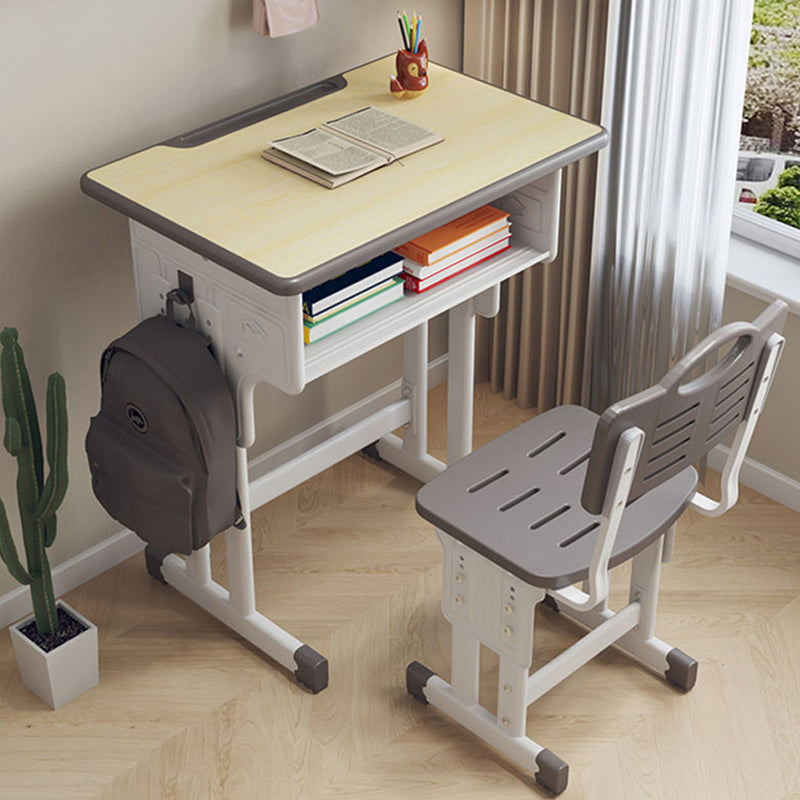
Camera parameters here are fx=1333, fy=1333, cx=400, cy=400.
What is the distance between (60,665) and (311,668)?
50 centimetres

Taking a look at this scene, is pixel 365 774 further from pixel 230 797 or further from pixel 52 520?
pixel 52 520

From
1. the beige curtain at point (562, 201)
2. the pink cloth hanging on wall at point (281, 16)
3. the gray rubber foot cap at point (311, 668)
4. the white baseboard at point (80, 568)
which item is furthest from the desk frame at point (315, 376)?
the pink cloth hanging on wall at point (281, 16)

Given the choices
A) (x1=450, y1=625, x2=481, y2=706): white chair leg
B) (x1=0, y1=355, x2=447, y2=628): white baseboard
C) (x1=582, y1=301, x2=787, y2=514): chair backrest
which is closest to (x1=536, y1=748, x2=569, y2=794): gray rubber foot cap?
(x1=450, y1=625, x2=481, y2=706): white chair leg

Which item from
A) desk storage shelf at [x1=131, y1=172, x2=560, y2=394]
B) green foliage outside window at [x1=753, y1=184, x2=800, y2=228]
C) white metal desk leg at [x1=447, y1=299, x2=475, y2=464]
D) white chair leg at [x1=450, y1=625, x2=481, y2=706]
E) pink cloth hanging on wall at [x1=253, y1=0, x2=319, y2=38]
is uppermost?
pink cloth hanging on wall at [x1=253, y1=0, x2=319, y2=38]

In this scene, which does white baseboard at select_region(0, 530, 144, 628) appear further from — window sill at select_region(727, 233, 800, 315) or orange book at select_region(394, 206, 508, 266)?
window sill at select_region(727, 233, 800, 315)

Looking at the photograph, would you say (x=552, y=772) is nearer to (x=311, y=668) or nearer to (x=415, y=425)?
(x=311, y=668)

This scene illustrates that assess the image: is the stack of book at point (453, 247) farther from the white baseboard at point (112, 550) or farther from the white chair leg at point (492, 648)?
the white baseboard at point (112, 550)

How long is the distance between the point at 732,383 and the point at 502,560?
50cm

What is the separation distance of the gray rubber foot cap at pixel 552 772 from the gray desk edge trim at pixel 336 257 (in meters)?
1.00

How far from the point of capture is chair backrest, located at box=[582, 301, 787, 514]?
2.04m

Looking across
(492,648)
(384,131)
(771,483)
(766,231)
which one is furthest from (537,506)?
(766,231)

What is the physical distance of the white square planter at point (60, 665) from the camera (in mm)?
2643

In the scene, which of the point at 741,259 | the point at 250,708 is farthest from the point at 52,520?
the point at 741,259

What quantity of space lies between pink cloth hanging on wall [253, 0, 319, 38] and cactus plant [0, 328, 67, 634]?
81cm
